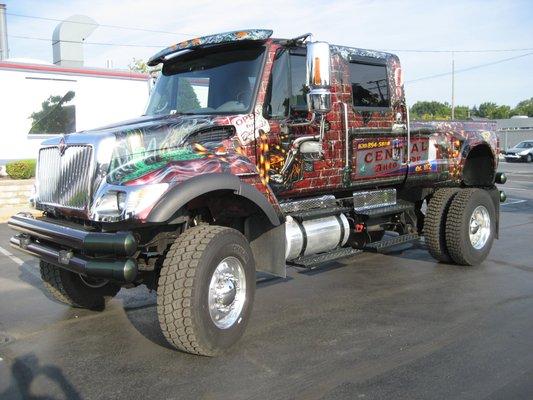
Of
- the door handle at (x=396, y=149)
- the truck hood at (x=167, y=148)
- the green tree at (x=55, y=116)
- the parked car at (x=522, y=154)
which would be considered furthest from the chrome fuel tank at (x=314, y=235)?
the parked car at (x=522, y=154)

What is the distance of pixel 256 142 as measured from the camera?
4918 millimetres

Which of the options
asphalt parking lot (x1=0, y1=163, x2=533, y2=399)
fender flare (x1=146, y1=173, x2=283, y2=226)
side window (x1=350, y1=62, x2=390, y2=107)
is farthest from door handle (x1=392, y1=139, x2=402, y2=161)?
fender flare (x1=146, y1=173, x2=283, y2=226)

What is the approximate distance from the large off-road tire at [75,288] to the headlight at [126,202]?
1593 millimetres

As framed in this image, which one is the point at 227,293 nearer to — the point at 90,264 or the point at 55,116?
the point at 90,264

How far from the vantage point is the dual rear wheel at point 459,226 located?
22.7 ft

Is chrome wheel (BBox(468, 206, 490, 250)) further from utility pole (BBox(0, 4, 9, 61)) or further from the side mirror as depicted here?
utility pole (BBox(0, 4, 9, 61))

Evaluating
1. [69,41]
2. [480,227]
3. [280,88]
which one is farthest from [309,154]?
[69,41]

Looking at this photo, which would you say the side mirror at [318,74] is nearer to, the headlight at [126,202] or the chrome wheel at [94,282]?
the headlight at [126,202]

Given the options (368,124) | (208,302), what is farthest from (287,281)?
(208,302)

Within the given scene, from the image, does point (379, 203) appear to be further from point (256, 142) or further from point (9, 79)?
point (9, 79)

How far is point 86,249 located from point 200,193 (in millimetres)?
882

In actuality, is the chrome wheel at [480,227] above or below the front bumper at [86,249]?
below

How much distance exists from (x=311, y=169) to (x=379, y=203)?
4.69 ft

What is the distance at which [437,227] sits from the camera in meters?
7.05
